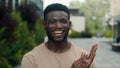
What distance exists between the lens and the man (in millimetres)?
2594

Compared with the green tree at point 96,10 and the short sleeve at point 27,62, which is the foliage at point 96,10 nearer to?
the green tree at point 96,10

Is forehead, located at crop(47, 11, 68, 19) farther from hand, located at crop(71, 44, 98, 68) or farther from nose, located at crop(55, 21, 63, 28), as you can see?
hand, located at crop(71, 44, 98, 68)

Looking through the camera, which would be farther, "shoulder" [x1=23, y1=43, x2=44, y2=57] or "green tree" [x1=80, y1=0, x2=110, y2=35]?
"green tree" [x1=80, y1=0, x2=110, y2=35]

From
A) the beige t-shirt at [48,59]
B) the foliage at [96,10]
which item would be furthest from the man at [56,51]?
the foliage at [96,10]

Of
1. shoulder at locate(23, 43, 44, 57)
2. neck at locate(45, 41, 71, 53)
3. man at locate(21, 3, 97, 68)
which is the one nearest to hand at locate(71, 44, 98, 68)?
man at locate(21, 3, 97, 68)

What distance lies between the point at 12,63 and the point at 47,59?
10070mm

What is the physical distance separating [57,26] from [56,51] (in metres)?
0.17

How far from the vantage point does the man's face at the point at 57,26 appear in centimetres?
262

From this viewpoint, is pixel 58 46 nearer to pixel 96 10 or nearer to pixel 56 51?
pixel 56 51

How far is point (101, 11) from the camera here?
324ft

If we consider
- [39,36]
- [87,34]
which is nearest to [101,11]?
[87,34]

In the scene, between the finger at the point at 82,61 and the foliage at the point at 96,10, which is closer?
the finger at the point at 82,61

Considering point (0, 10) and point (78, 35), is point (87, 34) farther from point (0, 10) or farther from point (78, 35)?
point (0, 10)

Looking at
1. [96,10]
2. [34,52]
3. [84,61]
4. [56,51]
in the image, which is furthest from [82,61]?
[96,10]
